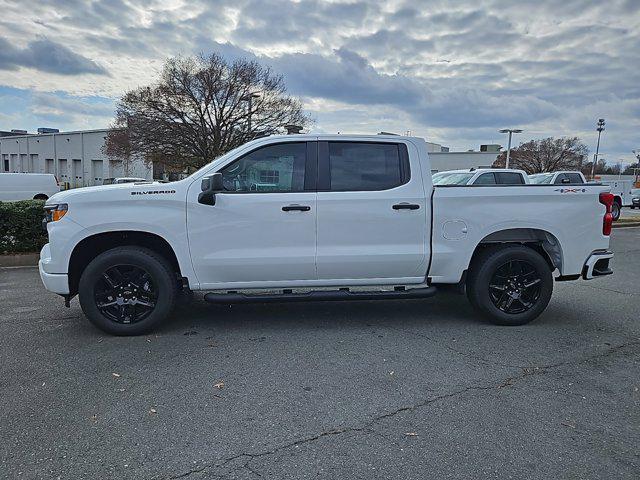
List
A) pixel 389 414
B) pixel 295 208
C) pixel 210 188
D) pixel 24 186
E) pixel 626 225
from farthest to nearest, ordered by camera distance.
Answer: pixel 24 186 < pixel 626 225 < pixel 295 208 < pixel 210 188 < pixel 389 414

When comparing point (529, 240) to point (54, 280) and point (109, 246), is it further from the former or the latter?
point (54, 280)

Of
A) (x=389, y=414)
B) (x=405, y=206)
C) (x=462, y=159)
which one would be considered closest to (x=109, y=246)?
(x=405, y=206)

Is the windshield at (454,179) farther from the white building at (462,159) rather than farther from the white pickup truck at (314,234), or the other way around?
the white building at (462,159)

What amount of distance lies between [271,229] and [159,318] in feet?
4.81

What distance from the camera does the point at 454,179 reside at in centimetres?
1473

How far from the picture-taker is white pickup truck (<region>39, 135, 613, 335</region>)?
4.56m

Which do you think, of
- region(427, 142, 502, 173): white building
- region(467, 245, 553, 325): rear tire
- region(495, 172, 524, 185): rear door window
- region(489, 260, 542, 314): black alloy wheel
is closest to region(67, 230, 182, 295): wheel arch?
region(467, 245, 553, 325): rear tire

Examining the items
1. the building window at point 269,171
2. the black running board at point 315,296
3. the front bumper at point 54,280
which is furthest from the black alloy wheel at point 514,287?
the front bumper at point 54,280

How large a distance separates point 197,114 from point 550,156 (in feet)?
134

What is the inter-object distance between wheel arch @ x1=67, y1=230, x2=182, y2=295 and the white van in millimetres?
15579

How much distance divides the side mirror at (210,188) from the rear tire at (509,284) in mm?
2907

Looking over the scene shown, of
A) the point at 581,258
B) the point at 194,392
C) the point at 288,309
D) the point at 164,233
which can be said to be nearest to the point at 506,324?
the point at 581,258

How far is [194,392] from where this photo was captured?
352cm

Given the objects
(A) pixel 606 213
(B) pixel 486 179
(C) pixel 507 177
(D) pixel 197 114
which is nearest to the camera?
(A) pixel 606 213
